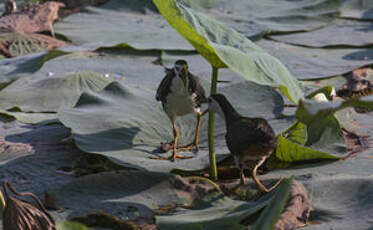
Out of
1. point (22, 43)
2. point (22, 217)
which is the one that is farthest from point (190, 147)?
point (22, 43)

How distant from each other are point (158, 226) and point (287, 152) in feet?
2.01

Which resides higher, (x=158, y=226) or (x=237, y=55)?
Answer: (x=237, y=55)

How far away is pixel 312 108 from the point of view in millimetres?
1123

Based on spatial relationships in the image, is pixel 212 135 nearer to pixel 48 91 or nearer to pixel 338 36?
pixel 48 91

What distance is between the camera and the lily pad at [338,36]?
331cm

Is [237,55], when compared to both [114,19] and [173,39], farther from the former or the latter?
[114,19]

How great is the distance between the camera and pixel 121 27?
12.1 ft

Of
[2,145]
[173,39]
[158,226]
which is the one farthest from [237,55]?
[173,39]

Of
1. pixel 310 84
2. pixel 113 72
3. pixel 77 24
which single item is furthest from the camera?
pixel 77 24

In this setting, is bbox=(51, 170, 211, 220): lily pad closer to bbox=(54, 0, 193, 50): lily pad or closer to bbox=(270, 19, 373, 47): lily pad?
bbox=(54, 0, 193, 50): lily pad

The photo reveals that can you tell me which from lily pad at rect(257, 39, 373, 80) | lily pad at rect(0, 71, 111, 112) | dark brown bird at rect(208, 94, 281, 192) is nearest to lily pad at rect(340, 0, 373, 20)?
lily pad at rect(257, 39, 373, 80)

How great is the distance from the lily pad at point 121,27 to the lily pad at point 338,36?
73 centimetres

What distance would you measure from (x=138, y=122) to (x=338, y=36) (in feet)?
6.57

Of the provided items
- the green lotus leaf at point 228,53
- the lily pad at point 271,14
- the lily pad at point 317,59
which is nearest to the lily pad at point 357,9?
the lily pad at point 271,14
